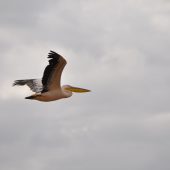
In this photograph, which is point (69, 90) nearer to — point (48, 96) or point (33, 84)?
point (33, 84)

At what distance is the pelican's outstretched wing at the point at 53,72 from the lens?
25.5 m

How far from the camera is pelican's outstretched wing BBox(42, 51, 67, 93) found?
25469 mm

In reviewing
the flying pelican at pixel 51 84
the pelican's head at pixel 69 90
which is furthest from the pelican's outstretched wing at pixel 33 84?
the pelican's head at pixel 69 90

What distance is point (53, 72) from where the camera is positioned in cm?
2644

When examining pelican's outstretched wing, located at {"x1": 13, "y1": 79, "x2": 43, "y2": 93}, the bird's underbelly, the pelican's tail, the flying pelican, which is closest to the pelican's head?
the flying pelican

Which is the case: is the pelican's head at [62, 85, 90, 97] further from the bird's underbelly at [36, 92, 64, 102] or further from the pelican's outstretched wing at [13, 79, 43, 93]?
the pelican's outstretched wing at [13, 79, 43, 93]

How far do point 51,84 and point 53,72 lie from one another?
1.10 meters

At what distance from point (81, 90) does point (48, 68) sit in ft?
16.0

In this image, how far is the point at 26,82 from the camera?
3002 centimetres

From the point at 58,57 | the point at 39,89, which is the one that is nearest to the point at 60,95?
the point at 39,89

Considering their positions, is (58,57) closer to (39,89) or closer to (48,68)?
(48,68)

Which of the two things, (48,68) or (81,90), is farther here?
(81,90)

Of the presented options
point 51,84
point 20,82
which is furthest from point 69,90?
point 51,84

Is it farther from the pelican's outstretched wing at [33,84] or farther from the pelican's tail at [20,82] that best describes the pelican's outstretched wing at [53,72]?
the pelican's tail at [20,82]
